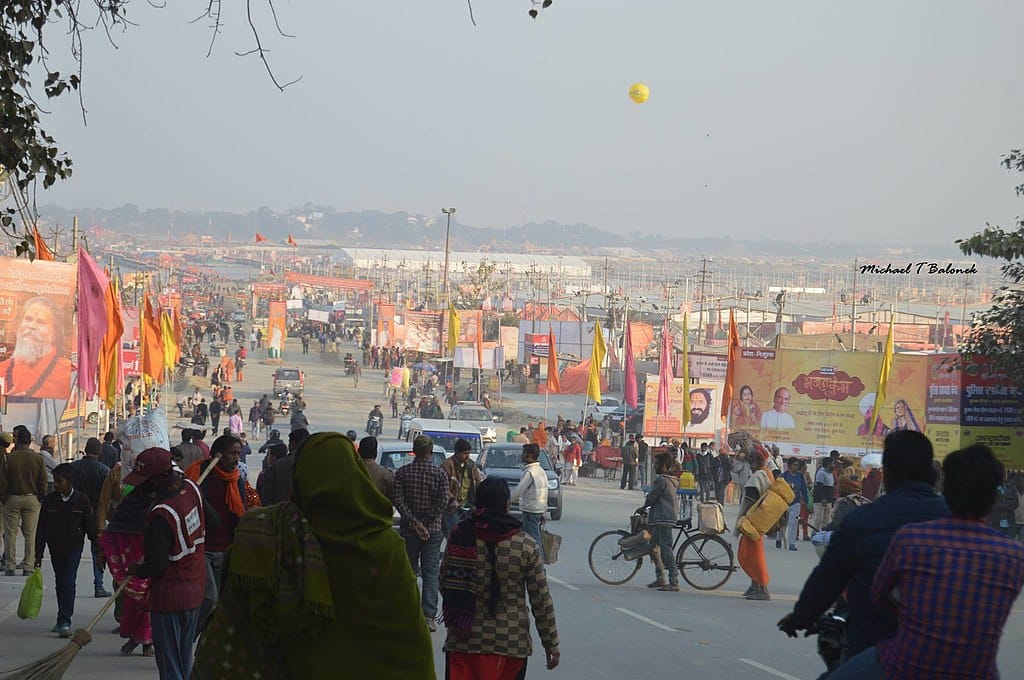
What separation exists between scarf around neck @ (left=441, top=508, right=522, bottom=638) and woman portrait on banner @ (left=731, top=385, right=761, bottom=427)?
28.7 meters

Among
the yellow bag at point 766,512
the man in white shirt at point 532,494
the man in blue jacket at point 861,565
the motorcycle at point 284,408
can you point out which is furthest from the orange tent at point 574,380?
the man in blue jacket at point 861,565

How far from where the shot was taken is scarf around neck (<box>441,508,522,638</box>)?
257 inches

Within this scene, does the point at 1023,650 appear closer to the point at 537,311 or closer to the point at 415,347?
the point at 415,347

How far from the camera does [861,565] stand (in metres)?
4.82

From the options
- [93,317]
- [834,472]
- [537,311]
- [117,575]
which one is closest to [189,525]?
[117,575]

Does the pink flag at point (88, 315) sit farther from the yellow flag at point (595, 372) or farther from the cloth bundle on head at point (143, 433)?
the yellow flag at point (595, 372)

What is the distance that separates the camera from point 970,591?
4.20m

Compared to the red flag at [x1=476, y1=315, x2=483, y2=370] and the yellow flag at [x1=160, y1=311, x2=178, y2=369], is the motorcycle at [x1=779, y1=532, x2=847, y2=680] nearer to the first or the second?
the yellow flag at [x1=160, y1=311, x2=178, y2=369]

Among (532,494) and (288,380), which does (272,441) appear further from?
(288,380)

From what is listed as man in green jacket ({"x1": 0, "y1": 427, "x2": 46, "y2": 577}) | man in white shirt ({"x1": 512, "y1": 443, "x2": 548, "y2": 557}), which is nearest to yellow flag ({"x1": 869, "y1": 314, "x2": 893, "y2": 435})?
man in white shirt ({"x1": 512, "y1": 443, "x2": 548, "y2": 557})

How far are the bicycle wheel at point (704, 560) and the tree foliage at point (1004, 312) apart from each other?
18.7 feet

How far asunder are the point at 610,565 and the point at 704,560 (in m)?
1.08

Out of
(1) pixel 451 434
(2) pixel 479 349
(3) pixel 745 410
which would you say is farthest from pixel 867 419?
(2) pixel 479 349

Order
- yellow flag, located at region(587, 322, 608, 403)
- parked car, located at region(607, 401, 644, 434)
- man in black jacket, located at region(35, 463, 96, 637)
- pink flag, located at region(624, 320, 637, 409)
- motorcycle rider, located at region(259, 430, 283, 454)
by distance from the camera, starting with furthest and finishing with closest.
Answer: parked car, located at region(607, 401, 644, 434) < pink flag, located at region(624, 320, 637, 409) < yellow flag, located at region(587, 322, 608, 403) < motorcycle rider, located at region(259, 430, 283, 454) < man in black jacket, located at region(35, 463, 96, 637)
